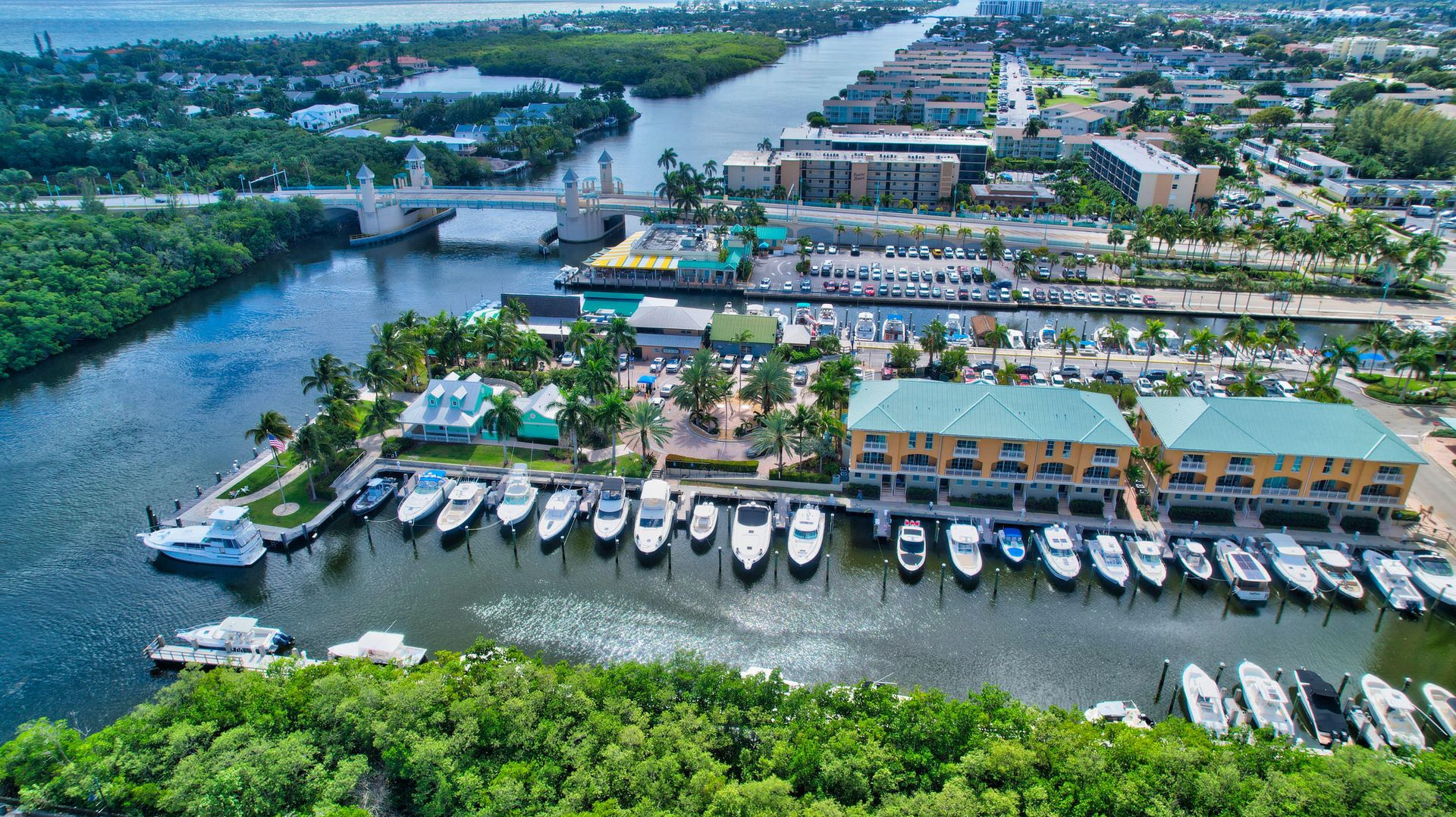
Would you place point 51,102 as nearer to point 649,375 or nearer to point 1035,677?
point 649,375

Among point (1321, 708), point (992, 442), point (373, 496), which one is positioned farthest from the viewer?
point (373, 496)

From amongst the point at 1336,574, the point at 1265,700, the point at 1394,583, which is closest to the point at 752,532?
the point at 1265,700

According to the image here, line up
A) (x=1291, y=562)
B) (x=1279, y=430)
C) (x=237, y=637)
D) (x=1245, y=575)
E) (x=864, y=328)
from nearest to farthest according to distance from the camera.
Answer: (x=237, y=637) < (x=1245, y=575) < (x=1291, y=562) < (x=1279, y=430) < (x=864, y=328)

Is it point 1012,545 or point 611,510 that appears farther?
point 611,510

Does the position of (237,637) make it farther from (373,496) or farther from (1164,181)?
(1164,181)

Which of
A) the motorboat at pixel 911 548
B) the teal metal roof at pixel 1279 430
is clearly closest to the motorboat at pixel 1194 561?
the teal metal roof at pixel 1279 430

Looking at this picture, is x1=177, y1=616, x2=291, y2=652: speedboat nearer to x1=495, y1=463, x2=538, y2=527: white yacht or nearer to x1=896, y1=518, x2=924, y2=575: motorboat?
x1=495, y1=463, x2=538, y2=527: white yacht

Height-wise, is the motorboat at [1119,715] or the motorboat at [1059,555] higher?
the motorboat at [1059,555]

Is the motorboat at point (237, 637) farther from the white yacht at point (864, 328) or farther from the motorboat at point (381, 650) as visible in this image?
the white yacht at point (864, 328)
